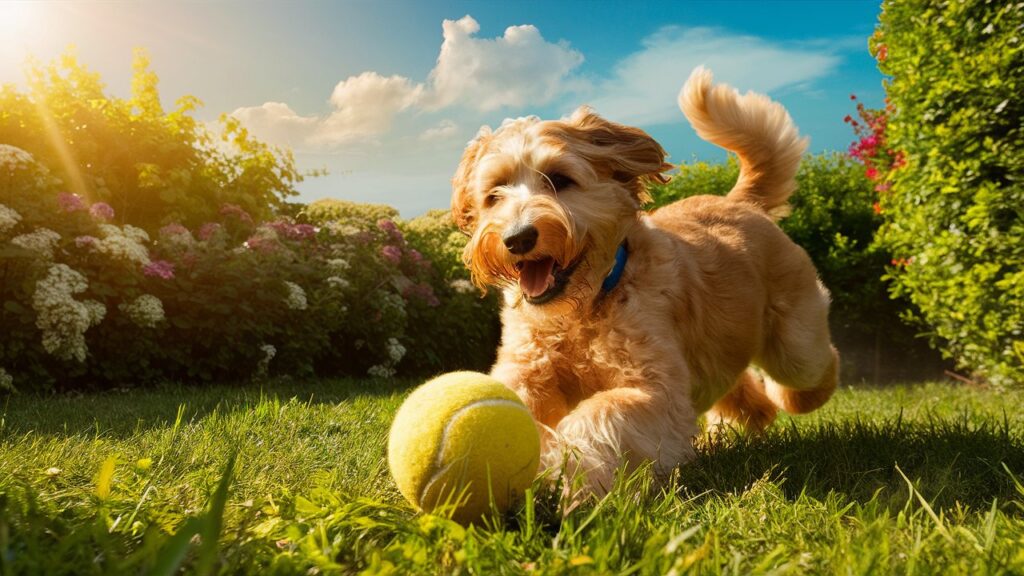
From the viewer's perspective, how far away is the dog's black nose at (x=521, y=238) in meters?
2.99

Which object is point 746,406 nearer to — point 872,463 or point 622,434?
point 872,463

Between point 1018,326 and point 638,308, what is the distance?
488 centimetres

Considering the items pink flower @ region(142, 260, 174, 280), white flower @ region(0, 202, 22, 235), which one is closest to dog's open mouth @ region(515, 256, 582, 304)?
pink flower @ region(142, 260, 174, 280)

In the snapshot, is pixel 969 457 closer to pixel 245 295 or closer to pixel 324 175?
pixel 245 295

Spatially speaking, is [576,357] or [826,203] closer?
[576,357]

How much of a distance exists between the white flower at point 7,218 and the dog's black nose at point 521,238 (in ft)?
15.7

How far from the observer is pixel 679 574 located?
1467mm

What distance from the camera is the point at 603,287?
3.21 metres

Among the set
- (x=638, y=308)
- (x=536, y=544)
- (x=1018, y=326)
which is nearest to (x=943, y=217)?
(x=1018, y=326)

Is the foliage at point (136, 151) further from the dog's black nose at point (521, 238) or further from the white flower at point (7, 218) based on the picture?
the dog's black nose at point (521, 238)

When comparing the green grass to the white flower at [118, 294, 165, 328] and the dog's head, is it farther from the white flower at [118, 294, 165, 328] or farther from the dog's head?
the white flower at [118, 294, 165, 328]

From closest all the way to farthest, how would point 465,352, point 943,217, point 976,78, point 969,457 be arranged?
point 969,457 < point 976,78 < point 943,217 < point 465,352

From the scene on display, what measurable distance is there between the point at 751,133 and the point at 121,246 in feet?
17.2

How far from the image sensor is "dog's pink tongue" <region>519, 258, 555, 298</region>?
3.11 metres
